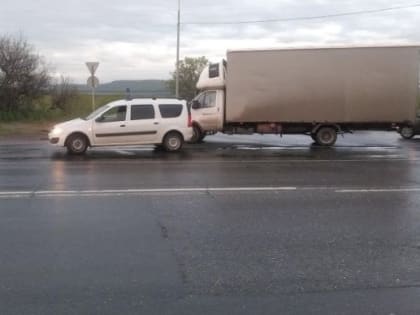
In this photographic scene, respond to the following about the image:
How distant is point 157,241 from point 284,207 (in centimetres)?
257

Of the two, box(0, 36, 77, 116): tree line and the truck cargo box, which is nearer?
the truck cargo box

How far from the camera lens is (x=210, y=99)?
20.4 m

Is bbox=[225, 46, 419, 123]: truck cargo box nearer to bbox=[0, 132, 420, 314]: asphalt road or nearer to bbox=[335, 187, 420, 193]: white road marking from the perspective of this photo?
bbox=[0, 132, 420, 314]: asphalt road

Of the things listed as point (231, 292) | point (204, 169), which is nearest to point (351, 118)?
point (204, 169)

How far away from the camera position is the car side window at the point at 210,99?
20.3 m

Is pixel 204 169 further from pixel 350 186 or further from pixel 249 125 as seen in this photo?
pixel 249 125

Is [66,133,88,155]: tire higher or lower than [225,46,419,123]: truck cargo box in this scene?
lower

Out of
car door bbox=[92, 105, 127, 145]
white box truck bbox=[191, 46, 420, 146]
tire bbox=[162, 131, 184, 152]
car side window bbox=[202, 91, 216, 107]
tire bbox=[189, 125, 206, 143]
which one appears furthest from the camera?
tire bbox=[189, 125, 206, 143]

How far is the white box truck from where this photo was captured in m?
19.2

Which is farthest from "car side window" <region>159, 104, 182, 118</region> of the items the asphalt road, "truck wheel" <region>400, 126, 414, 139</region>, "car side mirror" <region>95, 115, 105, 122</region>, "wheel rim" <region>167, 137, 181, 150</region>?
"truck wheel" <region>400, 126, 414, 139</region>

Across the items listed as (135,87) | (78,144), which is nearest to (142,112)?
(78,144)

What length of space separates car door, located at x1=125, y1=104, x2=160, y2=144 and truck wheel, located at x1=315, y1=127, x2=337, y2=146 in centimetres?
578

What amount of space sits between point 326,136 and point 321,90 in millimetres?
1573

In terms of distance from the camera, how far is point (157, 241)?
6500mm
